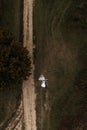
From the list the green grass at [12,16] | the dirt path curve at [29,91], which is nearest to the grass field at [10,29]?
the green grass at [12,16]

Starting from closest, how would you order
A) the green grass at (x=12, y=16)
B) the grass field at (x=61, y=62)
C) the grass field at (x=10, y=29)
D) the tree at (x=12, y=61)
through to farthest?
the tree at (x=12, y=61)
the grass field at (x=61, y=62)
the grass field at (x=10, y=29)
the green grass at (x=12, y=16)

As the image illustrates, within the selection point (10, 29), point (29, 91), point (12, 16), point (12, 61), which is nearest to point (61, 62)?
point (29, 91)

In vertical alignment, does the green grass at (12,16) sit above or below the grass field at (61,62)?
above

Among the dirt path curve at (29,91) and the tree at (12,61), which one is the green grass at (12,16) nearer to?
the dirt path curve at (29,91)

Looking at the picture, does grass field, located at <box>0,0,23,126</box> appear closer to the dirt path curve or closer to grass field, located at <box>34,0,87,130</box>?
the dirt path curve

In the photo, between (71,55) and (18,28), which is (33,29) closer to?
(18,28)

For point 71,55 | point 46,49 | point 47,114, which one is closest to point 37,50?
point 46,49

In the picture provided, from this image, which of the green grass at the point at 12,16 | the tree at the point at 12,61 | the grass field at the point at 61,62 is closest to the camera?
the tree at the point at 12,61

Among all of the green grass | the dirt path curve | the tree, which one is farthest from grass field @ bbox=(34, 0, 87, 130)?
the tree
